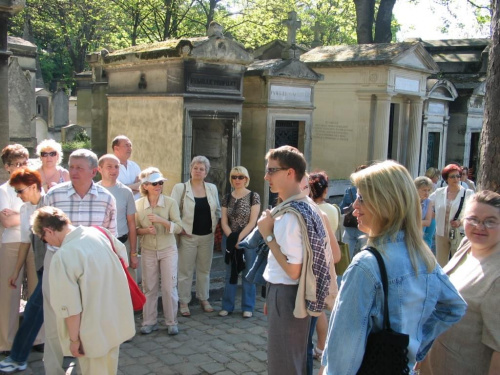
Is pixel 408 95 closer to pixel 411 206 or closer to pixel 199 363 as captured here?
pixel 199 363

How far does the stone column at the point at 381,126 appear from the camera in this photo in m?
11.3

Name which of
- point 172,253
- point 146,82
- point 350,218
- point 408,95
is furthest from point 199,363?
point 408,95

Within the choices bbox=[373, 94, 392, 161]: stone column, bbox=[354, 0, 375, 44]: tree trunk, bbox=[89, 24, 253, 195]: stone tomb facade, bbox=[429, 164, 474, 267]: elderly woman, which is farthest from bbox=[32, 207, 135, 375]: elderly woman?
bbox=[354, 0, 375, 44]: tree trunk

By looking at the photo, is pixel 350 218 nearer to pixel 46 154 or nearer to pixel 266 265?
pixel 266 265

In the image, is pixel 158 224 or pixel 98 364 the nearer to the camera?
pixel 98 364

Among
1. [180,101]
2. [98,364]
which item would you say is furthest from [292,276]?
[180,101]

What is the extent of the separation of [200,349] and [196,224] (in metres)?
1.47

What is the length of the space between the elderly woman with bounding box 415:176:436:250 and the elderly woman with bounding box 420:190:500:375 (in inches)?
145

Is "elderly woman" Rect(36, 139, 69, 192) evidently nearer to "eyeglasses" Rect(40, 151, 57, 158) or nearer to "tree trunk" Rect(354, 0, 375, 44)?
"eyeglasses" Rect(40, 151, 57, 158)

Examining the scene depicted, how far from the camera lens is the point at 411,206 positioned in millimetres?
2373

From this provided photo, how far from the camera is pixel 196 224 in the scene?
20.1ft

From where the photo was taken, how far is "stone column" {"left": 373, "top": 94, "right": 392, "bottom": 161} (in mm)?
11344

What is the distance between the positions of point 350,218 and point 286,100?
3.13 meters

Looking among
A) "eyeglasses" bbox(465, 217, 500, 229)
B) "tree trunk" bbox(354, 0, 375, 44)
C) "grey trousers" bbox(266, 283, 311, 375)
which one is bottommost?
"grey trousers" bbox(266, 283, 311, 375)
